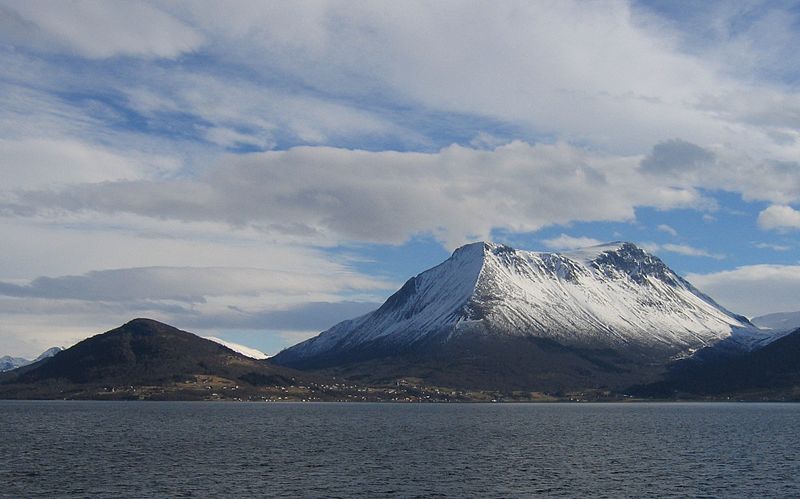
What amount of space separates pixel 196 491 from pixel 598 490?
5539 centimetres

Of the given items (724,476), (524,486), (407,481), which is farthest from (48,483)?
(724,476)

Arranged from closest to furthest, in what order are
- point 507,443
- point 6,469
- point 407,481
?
point 407,481, point 6,469, point 507,443

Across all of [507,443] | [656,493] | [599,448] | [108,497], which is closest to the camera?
[108,497]

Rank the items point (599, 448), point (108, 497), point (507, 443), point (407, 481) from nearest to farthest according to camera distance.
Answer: point (108, 497)
point (407, 481)
point (599, 448)
point (507, 443)

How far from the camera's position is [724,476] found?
441 feet

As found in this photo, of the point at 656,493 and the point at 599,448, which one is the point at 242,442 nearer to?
the point at 599,448

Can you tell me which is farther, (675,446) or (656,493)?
(675,446)

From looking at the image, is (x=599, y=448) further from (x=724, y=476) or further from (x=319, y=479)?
(x=319, y=479)

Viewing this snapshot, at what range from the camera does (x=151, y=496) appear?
10956cm

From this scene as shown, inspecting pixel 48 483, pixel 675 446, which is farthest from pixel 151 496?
pixel 675 446

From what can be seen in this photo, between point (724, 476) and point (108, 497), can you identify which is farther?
point (724, 476)

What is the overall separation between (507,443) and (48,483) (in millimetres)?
109872

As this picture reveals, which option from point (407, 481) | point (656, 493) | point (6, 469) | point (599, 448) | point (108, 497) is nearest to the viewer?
point (108, 497)

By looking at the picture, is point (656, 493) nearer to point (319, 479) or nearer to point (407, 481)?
point (407, 481)
